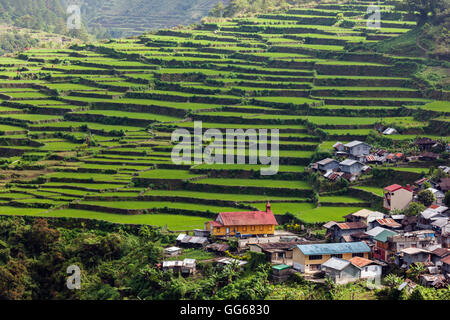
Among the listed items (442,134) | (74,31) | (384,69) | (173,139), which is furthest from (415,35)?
(74,31)

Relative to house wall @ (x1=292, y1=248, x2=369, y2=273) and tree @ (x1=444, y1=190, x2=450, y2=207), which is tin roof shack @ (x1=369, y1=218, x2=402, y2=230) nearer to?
tree @ (x1=444, y1=190, x2=450, y2=207)

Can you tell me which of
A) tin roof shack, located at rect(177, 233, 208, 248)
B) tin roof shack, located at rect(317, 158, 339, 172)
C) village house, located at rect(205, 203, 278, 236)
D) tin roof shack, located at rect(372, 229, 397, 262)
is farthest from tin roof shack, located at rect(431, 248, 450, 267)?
tin roof shack, located at rect(317, 158, 339, 172)

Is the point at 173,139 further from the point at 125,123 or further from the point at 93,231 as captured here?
the point at 93,231

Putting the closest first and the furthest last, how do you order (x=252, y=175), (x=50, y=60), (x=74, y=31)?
(x=252, y=175)
(x=50, y=60)
(x=74, y=31)

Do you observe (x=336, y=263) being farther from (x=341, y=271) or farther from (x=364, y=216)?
(x=364, y=216)

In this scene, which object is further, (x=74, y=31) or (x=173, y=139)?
(x=74, y=31)

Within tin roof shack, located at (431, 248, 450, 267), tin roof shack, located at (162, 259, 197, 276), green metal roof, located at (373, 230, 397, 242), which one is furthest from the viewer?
green metal roof, located at (373, 230, 397, 242)
